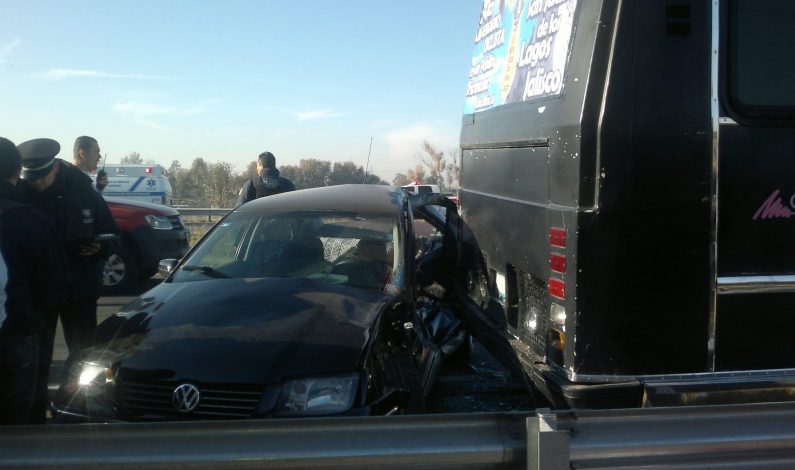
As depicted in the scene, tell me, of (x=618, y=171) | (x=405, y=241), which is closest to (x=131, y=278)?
(x=405, y=241)

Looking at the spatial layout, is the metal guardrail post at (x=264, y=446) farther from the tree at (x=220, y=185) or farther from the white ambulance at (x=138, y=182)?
the tree at (x=220, y=185)

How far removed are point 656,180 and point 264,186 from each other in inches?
213

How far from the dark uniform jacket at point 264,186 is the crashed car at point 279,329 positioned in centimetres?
238

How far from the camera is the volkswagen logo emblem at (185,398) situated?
3445 millimetres

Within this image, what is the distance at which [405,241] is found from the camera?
16.4 feet

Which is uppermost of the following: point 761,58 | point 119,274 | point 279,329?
point 761,58

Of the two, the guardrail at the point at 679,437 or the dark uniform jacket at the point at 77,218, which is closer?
the guardrail at the point at 679,437

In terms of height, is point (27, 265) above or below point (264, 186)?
below

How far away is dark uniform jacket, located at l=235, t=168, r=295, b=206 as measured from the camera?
801cm

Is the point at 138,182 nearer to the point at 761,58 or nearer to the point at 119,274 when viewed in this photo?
the point at 119,274

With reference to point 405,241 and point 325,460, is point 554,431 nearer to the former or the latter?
point 325,460

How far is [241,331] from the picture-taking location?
3775mm

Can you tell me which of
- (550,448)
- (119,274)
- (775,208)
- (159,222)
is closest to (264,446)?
(550,448)

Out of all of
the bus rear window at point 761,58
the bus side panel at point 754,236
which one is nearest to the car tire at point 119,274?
the bus side panel at point 754,236
